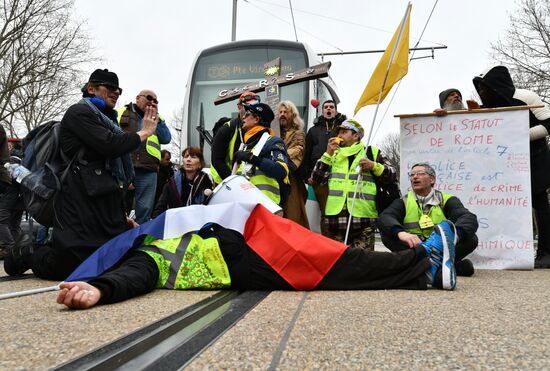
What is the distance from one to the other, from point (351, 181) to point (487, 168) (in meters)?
1.49

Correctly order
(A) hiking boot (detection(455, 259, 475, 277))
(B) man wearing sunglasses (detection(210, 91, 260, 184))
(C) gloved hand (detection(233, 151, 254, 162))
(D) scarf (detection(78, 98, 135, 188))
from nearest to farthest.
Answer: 1. (D) scarf (detection(78, 98, 135, 188))
2. (C) gloved hand (detection(233, 151, 254, 162))
3. (A) hiking boot (detection(455, 259, 475, 277))
4. (B) man wearing sunglasses (detection(210, 91, 260, 184))

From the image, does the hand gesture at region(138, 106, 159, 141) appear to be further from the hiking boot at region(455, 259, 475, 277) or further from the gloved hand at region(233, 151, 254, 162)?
the hiking boot at region(455, 259, 475, 277)

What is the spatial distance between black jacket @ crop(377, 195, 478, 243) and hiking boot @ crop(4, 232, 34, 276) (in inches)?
98.0

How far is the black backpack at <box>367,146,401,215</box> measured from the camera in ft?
13.2

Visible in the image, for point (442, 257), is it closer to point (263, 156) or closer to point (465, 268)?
point (465, 268)

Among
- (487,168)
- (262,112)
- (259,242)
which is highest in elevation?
(262,112)

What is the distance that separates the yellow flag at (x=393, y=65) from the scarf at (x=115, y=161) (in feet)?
7.11

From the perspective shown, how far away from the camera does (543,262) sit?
14.2 ft

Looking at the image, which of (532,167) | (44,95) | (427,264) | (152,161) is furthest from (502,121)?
(44,95)

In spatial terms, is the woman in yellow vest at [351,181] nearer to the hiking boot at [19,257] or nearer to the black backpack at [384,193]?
the black backpack at [384,193]

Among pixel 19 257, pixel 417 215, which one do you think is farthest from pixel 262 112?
pixel 19 257

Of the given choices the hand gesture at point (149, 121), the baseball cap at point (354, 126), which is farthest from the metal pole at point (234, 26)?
the hand gesture at point (149, 121)

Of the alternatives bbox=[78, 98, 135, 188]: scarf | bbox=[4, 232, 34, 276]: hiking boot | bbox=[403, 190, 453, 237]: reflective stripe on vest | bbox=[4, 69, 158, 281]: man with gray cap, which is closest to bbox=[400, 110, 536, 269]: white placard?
bbox=[403, 190, 453, 237]: reflective stripe on vest

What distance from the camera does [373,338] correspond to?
1.45 metres
